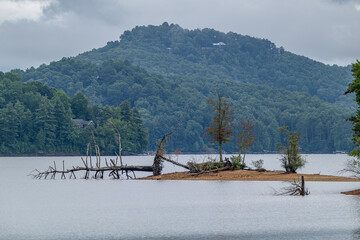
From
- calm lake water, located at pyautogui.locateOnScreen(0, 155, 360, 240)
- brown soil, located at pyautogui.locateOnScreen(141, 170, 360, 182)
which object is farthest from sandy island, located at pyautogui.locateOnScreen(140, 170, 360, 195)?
calm lake water, located at pyautogui.locateOnScreen(0, 155, 360, 240)

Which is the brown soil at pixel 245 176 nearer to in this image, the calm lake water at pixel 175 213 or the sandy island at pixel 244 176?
the sandy island at pixel 244 176

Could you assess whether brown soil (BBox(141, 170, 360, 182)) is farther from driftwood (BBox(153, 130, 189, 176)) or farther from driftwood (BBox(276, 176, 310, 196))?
driftwood (BBox(276, 176, 310, 196))

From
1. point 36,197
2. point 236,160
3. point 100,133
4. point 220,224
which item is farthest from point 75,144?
point 220,224

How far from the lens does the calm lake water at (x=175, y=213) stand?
116 ft

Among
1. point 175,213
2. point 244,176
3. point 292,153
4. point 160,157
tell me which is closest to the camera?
point 175,213

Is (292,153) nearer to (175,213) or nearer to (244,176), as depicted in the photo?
(244,176)

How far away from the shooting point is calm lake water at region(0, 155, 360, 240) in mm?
35406

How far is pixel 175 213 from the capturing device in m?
44.6

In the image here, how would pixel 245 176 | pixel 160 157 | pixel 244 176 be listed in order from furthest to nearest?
1. pixel 160 157
2. pixel 245 176
3. pixel 244 176

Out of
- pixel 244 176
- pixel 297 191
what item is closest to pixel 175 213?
pixel 297 191

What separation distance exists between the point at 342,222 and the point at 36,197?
27876 mm

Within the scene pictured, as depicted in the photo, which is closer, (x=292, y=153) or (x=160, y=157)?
(x=292, y=153)

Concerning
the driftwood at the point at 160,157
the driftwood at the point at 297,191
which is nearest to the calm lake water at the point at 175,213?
the driftwood at the point at 297,191

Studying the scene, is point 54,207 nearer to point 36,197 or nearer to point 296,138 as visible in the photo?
point 36,197
